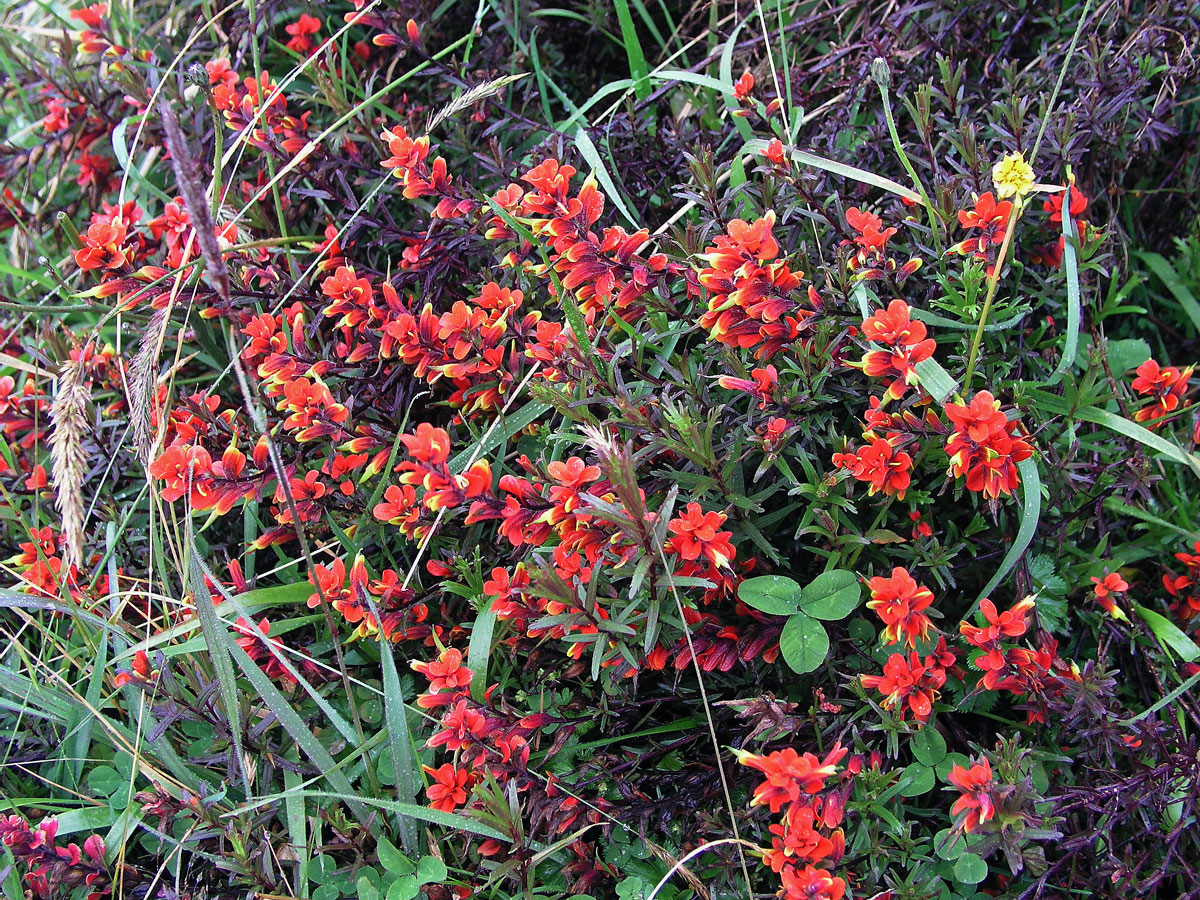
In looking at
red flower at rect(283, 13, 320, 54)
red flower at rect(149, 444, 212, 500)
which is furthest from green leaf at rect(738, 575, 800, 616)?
red flower at rect(283, 13, 320, 54)

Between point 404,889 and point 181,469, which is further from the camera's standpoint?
point 181,469

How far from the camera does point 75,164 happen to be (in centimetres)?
343

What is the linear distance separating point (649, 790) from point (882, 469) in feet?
2.88

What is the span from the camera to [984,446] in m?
1.72

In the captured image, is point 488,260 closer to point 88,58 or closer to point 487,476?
point 487,476

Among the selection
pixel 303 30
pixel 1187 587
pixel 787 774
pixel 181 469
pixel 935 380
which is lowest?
pixel 1187 587

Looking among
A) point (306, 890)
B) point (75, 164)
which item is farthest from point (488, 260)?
point (75, 164)

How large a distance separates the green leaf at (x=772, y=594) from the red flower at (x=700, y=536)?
5.6 inches

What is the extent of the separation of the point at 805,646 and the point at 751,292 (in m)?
0.73

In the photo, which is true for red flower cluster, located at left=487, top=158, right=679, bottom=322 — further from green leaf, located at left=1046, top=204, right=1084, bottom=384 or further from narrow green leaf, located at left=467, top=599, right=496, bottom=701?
green leaf, located at left=1046, top=204, right=1084, bottom=384

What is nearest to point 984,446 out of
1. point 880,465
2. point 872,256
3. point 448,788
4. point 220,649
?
point 880,465

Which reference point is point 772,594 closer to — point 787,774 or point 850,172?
point 787,774

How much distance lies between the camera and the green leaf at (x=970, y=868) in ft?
5.71

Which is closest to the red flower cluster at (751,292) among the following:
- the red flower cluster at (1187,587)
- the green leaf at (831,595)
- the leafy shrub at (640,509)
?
the leafy shrub at (640,509)
